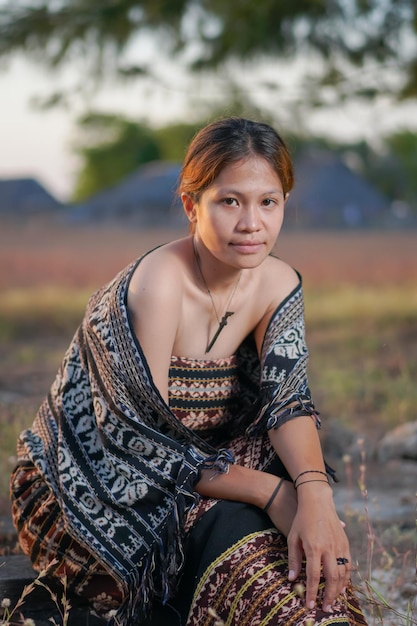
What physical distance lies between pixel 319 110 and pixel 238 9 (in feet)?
3.81

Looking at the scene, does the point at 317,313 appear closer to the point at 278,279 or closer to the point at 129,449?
the point at 278,279

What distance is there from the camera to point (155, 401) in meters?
2.22

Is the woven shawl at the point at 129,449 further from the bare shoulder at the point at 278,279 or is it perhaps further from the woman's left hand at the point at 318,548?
the woman's left hand at the point at 318,548

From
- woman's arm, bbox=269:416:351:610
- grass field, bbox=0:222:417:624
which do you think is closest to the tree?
grass field, bbox=0:222:417:624

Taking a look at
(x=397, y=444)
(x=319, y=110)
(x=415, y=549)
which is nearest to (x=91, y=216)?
(x=319, y=110)

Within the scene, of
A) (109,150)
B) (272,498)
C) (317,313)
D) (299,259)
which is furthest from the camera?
(109,150)

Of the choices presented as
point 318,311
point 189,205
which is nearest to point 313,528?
point 189,205

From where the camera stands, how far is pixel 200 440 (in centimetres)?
231

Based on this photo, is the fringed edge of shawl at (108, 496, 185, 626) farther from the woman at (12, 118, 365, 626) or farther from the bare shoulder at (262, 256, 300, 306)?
the bare shoulder at (262, 256, 300, 306)

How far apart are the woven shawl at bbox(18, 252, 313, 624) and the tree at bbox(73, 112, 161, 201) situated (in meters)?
45.2

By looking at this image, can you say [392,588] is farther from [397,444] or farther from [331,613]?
[397,444]

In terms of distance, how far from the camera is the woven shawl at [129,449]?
217 cm

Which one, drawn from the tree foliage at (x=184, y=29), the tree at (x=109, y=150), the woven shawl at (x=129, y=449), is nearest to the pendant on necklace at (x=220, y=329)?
the woven shawl at (x=129, y=449)

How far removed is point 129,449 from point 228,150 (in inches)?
30.4
